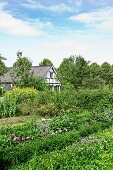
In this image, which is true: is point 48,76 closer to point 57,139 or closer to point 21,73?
point 21,73

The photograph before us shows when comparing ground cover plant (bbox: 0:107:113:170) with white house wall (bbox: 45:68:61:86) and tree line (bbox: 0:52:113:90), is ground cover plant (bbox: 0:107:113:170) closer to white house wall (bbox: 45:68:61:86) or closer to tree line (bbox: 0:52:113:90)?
tree line (bbox: 0:52:113:90)

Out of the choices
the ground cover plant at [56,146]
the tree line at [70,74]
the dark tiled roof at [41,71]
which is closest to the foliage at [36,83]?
the tree line at [70,74]

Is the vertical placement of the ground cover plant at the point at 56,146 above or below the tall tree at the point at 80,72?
below

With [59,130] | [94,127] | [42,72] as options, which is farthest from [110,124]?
[42,72]

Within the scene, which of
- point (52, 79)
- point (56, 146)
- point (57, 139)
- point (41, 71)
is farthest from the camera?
point (52, 79)

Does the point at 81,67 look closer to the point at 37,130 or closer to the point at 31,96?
the point at 31,96

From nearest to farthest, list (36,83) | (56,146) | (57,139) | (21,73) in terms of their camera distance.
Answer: (56,146)
(57,139)
(21,73)
(36,83)

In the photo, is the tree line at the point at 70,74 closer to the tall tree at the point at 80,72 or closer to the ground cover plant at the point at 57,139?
the tall tree at the point at 80,72

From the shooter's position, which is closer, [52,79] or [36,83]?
[36,83]

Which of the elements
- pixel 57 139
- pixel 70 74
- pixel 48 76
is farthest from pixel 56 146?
pixel 48 76

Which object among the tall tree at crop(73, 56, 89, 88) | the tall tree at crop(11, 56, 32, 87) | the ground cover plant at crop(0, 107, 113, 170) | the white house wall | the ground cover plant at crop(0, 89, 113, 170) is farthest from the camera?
the white house wall

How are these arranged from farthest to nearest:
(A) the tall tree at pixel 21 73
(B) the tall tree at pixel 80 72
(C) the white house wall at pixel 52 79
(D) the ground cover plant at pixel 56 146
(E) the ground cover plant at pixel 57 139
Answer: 1. (C) the white house wall at pixel 52 79
2. (B) the tall tree at pixel 80 72
3. (A) the tall tree at pixel 21 73
4. (E) the ground cover plant at pixel 57 139
5. (D) the ground cover plant at pixel 56 146

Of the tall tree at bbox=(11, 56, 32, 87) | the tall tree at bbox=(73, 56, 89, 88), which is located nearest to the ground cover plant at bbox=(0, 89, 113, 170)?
the tall tree at bbox=(11, 56, 32, 87)

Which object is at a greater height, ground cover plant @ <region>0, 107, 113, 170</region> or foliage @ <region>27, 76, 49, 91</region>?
foliage @ <region>27, 76, 49, 91</region>
